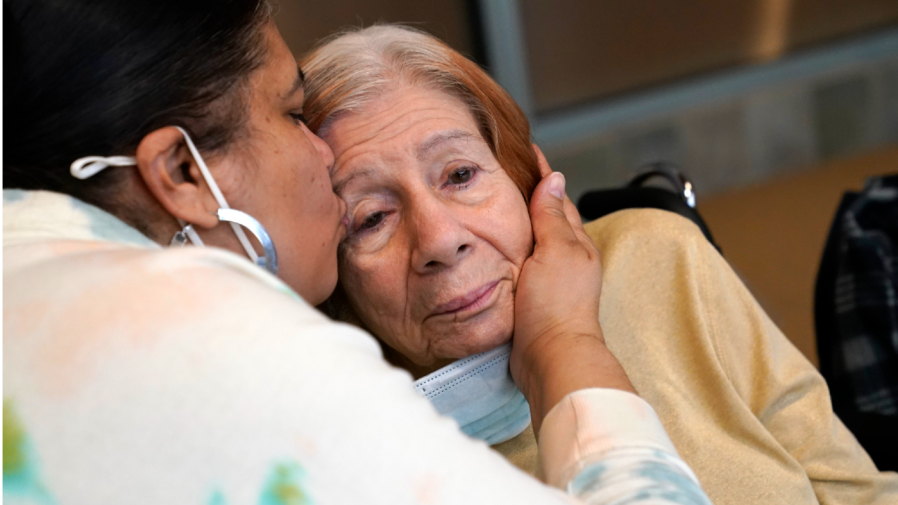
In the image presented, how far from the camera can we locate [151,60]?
90 cm

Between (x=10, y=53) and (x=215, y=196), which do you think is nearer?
(x=10, y=53)

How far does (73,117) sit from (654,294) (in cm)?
116

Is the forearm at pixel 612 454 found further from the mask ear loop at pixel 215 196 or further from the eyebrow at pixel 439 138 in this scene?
the eyebrow at pixel 439 138

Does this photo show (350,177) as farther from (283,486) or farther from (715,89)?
(715,89)

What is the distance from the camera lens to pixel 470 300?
1.41 metres

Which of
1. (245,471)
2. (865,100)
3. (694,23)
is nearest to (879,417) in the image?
(245,471)

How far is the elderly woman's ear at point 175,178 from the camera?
3.03 feet

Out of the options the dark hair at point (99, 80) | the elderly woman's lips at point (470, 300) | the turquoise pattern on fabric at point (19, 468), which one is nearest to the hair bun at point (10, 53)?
the dark hair at point (99, 80)

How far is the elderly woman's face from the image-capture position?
141cm

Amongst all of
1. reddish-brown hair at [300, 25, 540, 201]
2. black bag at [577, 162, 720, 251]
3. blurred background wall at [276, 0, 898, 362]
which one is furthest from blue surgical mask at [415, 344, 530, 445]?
blurred background wall at [276, 0, 898, 362]

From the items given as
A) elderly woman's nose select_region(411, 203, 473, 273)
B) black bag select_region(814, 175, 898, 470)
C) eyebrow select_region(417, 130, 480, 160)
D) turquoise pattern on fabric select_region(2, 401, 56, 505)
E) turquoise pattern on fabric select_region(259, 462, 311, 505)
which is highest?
turquoise pattern on fabric select_region(2, 401, 56, 505)

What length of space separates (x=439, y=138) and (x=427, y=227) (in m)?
0.18

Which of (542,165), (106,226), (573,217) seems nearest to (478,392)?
(573,217)

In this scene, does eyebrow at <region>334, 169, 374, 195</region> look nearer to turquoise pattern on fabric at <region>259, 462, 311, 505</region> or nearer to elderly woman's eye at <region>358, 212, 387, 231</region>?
elderly woman's eye at <region>358, 212, 387, 231</region>
